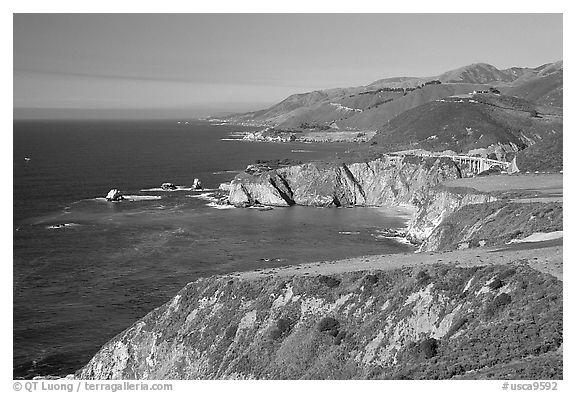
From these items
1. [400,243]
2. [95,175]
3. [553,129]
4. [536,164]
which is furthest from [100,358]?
[553,129]

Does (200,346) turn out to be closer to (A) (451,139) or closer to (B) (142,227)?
(B) (142,227)

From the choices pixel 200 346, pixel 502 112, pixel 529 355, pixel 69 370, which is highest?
pixel 502 112

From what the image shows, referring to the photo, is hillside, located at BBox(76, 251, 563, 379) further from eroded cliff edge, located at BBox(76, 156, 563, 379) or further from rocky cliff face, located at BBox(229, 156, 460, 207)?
rocky cliff face, located at BBox(229, 156, 460, 207)

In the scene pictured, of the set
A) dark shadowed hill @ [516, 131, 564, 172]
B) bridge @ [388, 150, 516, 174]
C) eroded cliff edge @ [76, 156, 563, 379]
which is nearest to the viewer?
eroded cliff edge @ [76, 156, 563, 379]

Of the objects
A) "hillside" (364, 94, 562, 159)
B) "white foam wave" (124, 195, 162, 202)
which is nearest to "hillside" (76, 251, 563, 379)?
"white foam wave" (124, 195, 162, 202)

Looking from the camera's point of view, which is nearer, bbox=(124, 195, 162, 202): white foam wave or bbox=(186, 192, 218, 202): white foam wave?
bbox=(124, 195, 162, 202): white foam wave

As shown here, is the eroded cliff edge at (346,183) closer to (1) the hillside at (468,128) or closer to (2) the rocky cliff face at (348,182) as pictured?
(2) the rocky cliff face at (348,182)
